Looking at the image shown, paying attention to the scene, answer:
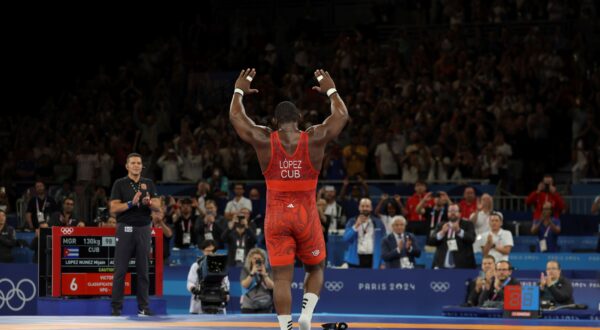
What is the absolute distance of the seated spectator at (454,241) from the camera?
18.1 m

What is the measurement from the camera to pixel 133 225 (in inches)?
534

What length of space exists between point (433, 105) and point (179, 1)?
9.86 metres

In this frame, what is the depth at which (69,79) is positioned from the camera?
97.4 feet

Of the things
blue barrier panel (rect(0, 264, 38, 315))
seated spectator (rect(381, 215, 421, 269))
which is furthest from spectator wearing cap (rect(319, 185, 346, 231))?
blue barrier panel (rect(0, 264, 38, 315))

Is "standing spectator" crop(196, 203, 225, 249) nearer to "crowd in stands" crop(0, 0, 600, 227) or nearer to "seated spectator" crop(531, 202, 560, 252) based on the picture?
"crowd in stands" crop(0, 0, 600, 227)

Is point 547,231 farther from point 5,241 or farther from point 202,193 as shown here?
point 5,241

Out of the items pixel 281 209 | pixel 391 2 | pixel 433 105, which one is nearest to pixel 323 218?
pixel 433 105

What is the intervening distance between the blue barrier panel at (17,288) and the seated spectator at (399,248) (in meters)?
5.58

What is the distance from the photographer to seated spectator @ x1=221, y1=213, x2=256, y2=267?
19.1 metres

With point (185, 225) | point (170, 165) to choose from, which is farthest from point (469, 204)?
point (170, 165)

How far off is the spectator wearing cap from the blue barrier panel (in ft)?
16.9

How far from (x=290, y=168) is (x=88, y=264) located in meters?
6.11

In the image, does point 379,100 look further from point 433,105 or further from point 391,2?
point 391,2

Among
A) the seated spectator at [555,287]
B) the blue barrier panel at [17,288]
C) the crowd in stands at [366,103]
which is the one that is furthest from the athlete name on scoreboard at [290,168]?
the crowd in stands at [366,103]
